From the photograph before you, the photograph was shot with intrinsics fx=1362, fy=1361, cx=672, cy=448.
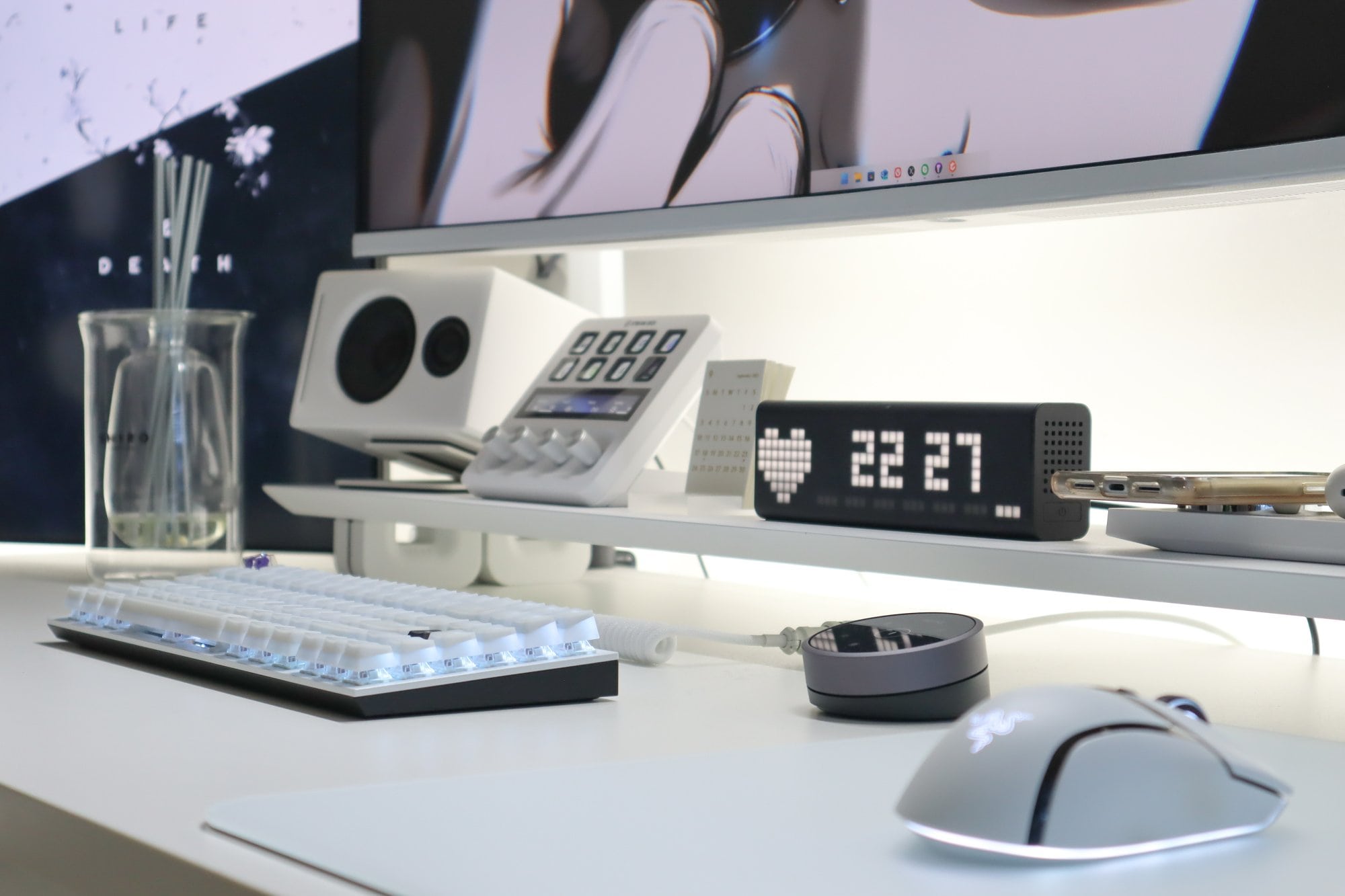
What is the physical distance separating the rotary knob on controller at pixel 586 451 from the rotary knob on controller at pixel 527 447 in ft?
0.14

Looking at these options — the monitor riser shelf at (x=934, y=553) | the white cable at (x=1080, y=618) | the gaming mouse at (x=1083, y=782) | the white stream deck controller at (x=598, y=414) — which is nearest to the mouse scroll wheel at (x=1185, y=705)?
the gaming mouse at (x=1083, y=782)

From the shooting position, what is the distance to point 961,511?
0.82m

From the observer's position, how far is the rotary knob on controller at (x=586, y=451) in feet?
3.61

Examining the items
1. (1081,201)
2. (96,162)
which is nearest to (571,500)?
(1081,201)

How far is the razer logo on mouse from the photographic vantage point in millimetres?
444

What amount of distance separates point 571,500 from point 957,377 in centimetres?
46

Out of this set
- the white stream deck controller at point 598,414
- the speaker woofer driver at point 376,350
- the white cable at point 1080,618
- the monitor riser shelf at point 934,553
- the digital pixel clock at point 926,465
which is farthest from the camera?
the speaker woofer driver at point 376,350

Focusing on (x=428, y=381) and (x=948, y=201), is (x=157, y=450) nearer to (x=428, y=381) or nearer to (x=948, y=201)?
(x=428, y=381)

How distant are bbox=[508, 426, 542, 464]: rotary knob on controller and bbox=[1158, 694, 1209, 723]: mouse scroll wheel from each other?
0.71 meters

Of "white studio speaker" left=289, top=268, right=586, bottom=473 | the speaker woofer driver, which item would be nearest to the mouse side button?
"white studio speaker" left=289, top=268, right=586, bottom=473

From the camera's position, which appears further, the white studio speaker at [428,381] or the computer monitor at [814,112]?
the white studio speaker at [428,381]

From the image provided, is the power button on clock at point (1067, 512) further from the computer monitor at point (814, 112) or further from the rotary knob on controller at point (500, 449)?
the rotary knob on controller at point (500, 449)

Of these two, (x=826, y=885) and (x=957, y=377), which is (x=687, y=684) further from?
(x=957, y=377)

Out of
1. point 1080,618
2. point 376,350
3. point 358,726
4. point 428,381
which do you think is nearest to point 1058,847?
point 358,726
